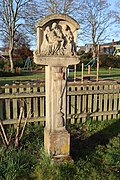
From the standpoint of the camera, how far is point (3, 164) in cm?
323

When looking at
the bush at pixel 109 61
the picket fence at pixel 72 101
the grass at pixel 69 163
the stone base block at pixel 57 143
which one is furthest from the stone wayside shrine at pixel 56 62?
the bush at pixel 109 61

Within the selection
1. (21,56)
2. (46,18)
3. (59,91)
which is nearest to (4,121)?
(59,91)

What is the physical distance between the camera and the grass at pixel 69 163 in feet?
10.4

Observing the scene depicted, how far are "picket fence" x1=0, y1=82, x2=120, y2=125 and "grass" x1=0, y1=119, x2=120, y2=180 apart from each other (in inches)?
29.6

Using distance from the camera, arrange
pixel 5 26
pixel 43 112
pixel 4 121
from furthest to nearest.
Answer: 1. pixel 5 26
2. pixel 43 112
3. pixel 4 121

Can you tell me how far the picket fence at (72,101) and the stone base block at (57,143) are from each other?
4.67ft

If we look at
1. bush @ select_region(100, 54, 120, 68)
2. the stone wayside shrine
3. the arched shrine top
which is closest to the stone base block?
the stone wayside shrine

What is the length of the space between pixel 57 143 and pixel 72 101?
217cm

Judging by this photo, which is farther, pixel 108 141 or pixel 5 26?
pixel 5 26

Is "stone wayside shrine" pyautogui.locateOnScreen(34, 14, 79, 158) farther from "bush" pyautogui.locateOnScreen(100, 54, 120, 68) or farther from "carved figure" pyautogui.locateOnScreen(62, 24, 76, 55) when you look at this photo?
"bush" pyautogui.locateOnScreen(100, 54, 120, 68)

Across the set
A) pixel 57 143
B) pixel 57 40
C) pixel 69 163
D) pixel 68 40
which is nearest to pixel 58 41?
pixel 57 40

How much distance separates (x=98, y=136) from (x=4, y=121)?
2241 mm

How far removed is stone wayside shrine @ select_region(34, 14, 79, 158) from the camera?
3.22 meters

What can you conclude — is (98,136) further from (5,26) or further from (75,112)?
(5,26)
